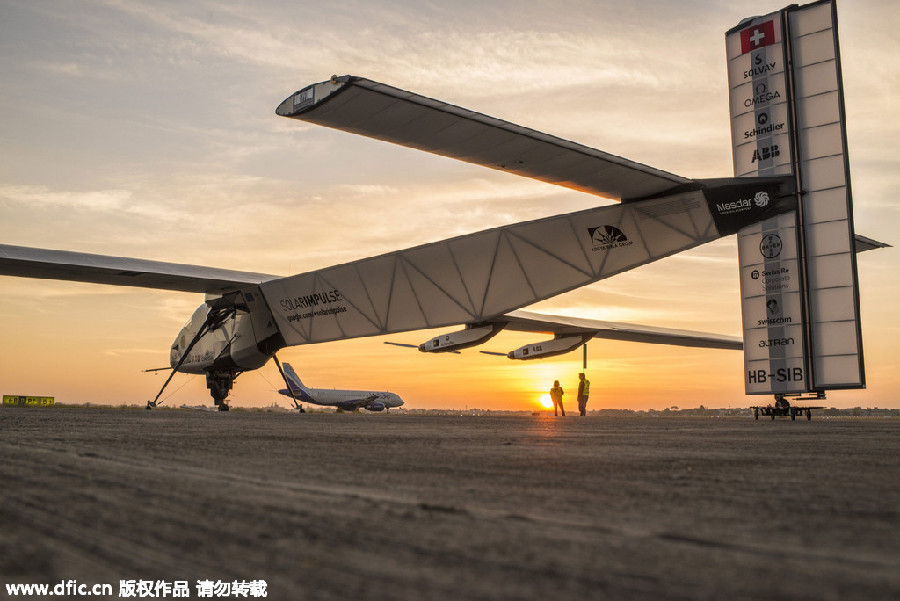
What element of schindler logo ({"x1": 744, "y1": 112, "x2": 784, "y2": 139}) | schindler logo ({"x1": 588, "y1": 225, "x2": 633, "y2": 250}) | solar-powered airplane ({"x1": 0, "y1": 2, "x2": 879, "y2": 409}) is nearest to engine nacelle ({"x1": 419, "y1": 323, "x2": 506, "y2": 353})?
solar-powered airplane ({"x1": 0, "y1": 2, "x2": 879, "y2": 409})

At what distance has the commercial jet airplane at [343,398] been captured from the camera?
57.0 metres

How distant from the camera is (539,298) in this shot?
749 inches

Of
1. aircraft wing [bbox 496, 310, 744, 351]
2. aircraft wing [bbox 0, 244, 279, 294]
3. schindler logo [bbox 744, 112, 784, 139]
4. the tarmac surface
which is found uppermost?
schindler logo [bbox 744, 112, 784, 139]

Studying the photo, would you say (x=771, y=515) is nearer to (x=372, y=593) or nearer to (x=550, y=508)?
(x=550, y=508)

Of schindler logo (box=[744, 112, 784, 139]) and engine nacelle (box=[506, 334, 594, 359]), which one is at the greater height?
schindler logo (box=[744, 112, 784, 139])

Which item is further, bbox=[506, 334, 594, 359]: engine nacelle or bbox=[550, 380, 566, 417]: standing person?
bbox=[550, 380, 566, 417]: standing person

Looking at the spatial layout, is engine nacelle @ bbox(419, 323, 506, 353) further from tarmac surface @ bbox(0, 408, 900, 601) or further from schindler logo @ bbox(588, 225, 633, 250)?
tarmac surface @ bbox(0, 408, 900, 601)

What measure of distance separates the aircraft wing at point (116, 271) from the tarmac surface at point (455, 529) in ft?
69.3

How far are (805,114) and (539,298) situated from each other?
790 cm

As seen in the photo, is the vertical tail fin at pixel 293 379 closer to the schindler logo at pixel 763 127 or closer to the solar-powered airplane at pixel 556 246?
the solar-powered airplane at pixel 556 246

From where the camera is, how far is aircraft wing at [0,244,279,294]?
22859 mm

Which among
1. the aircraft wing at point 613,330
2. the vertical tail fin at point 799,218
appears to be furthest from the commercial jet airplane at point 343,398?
the vertical tail fin at point 799,218

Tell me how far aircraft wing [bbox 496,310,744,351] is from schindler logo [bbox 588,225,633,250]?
29.6 feet

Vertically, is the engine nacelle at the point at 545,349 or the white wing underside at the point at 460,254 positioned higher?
the white wing underside at the point at 460,254
